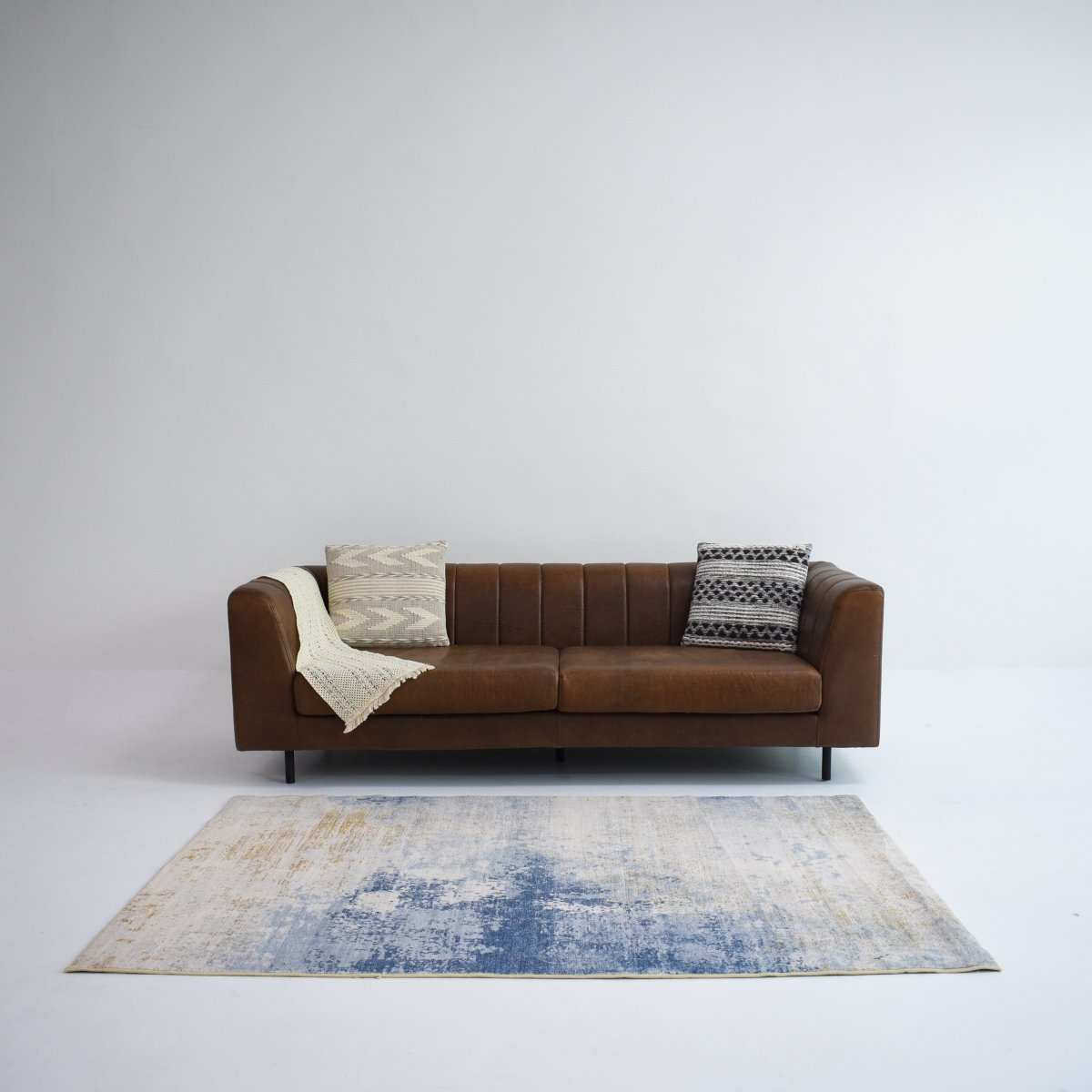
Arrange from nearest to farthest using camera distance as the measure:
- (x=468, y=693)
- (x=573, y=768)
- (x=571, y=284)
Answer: (x=468, y=693)
(x=573, y=768)
(x=571, y=284)

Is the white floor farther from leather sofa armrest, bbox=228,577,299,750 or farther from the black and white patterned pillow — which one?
the black and white patterned pillow

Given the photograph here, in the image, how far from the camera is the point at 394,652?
14.1ft

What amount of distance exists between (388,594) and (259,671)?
2.56 feet

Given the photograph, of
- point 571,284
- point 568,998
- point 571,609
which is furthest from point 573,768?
point 571,284

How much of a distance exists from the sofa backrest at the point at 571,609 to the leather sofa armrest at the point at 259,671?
790 millimetres

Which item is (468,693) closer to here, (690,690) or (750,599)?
(690,690)

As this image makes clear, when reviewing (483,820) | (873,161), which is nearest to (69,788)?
(483,820)

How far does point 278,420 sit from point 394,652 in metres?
1.80

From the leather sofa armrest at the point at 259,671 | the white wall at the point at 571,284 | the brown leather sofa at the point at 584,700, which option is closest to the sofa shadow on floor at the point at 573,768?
the brown leather sofa at the point at 584,700

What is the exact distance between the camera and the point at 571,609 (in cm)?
466

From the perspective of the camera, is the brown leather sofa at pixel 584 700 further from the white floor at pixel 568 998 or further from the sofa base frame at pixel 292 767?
the white floor at pixel 568 998

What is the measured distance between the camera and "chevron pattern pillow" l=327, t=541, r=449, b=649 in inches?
174

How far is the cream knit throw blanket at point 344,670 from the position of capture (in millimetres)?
3818

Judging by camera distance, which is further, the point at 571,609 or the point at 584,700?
the point at 571,609
